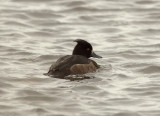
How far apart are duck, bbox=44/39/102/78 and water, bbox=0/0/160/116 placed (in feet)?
0.61

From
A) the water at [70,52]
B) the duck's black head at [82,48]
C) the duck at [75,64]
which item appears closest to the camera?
the water at [70,52]

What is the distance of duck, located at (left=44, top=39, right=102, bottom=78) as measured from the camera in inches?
514

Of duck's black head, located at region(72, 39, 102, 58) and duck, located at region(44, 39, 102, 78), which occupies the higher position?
duck's black head, located at region(72, 39, 102, 58)

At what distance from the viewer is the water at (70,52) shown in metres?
11.6

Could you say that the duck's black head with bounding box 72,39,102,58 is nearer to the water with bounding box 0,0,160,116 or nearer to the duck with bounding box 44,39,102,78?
the duck with bounding box 44,39,102,78

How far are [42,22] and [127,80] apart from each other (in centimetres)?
544

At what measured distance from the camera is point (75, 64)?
1327cm

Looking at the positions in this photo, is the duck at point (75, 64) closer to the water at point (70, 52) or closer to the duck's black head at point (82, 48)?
the duck's black head at point (82, 48)

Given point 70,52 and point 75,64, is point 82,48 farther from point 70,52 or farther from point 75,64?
point 70,52

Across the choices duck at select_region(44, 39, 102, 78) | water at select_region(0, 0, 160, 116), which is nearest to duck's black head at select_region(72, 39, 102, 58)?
duck at select_region(44, 39, 102, 78)

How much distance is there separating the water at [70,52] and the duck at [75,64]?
0.61ft

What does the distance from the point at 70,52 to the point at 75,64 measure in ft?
7.61

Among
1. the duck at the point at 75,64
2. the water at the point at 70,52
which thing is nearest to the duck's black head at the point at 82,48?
the duck at the point at 75,64

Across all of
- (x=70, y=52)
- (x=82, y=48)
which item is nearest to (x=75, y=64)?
(x=82, y=48)
